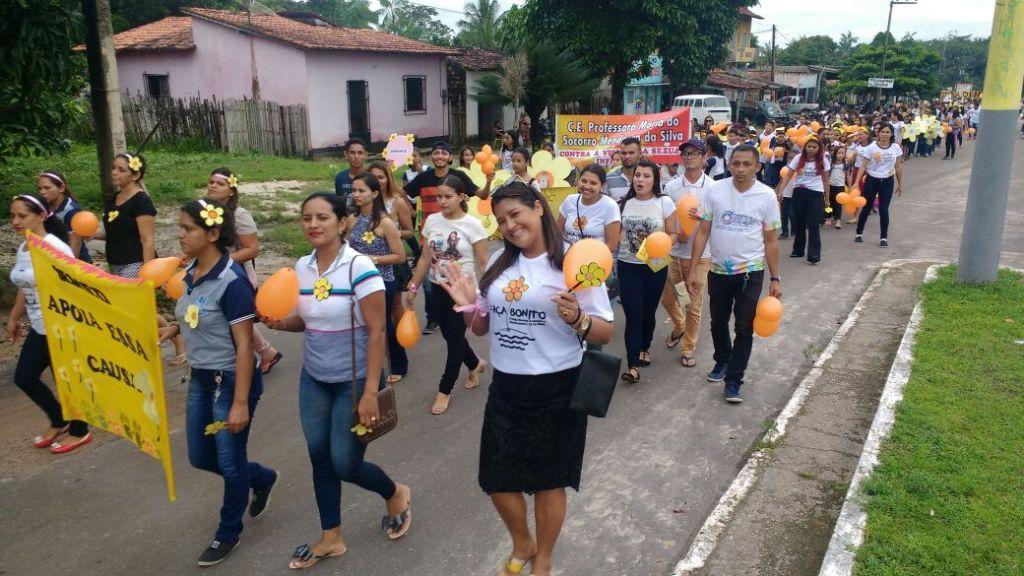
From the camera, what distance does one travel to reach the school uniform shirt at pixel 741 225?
5227mm

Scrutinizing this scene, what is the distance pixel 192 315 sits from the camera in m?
3.35

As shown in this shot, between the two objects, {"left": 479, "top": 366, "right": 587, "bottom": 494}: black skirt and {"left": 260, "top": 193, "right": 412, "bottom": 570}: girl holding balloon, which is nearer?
{"left": 479, "top": 366, "right": 587, "bottom": 494}: black skirt

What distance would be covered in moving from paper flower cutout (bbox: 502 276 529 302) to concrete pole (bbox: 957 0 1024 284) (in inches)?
266

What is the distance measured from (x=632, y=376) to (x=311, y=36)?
2118 centimetres

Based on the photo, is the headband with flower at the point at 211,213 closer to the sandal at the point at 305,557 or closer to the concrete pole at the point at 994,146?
the sandal at the point at 305,557

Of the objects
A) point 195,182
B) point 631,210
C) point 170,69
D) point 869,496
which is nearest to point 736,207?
point 631,210

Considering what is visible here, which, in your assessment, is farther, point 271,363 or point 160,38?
point 160,38

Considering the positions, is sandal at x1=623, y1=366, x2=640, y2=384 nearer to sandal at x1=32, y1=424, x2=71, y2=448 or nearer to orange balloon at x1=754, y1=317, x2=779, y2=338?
orange balloon at x1=754, y1=317, x2=779, y2=338

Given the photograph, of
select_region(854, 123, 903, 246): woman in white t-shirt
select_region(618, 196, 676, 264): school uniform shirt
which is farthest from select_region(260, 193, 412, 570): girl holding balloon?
select_region(854, 123, 903, 246): woman in white t-shirt

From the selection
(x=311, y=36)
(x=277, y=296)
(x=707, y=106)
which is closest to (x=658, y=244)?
(x=277, y=296)

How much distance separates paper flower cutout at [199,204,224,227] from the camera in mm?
3338

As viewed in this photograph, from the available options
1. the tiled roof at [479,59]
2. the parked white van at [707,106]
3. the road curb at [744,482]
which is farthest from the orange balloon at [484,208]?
the parked white van at [707,106]

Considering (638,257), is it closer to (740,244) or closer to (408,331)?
(740,244)

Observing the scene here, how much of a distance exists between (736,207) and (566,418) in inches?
111
